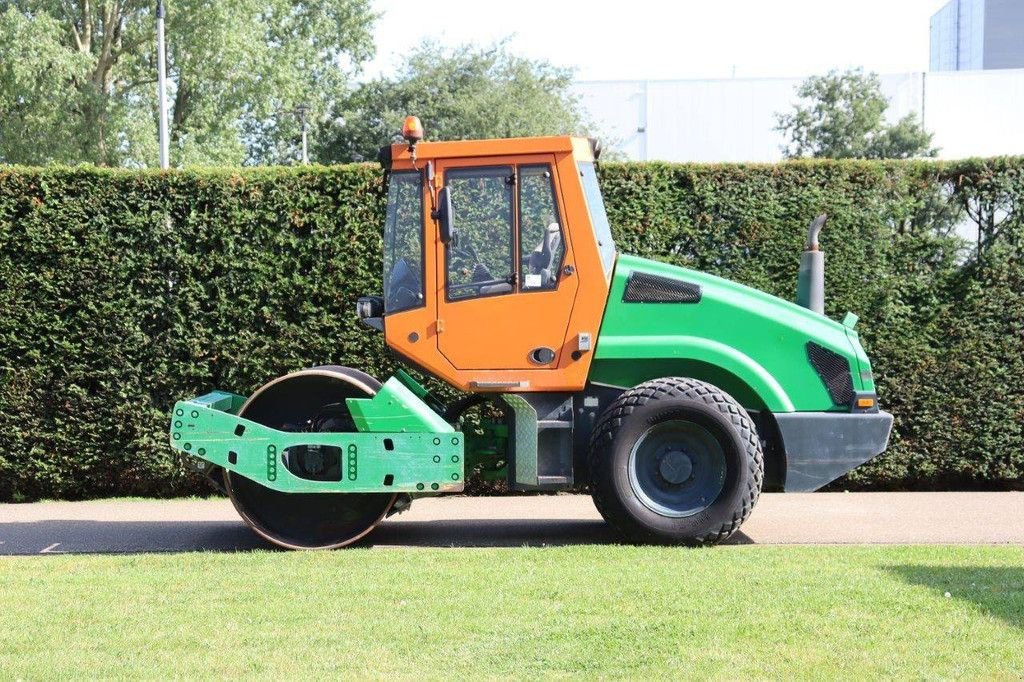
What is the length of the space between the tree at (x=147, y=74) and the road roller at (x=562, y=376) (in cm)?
2299

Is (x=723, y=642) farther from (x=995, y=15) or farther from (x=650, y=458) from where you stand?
(x=995, y=15)

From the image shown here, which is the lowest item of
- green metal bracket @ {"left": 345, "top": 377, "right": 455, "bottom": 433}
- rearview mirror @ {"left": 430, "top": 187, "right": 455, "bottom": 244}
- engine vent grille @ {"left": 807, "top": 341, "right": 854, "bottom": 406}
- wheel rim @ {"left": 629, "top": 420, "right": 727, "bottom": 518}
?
wheel rim @ {"left": 629, "top": 420, "right": 727, "bottom": 518}

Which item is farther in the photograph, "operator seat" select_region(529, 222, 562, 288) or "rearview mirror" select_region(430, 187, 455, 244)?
"operator seat" select_region(529, 222, 562, 288)

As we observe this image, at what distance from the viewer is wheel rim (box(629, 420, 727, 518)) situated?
8.23m

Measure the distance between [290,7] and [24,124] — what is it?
1049 centimetres

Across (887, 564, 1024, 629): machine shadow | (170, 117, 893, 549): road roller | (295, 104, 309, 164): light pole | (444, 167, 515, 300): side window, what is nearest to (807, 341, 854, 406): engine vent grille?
(170, 117, 893, 549): road roller

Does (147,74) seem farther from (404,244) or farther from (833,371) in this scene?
(833,371)

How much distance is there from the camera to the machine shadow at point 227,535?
8695mm

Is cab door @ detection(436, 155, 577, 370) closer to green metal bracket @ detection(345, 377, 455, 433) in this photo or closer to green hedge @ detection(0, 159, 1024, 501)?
green metal bracket @ detection(345, 377, 455, 433)

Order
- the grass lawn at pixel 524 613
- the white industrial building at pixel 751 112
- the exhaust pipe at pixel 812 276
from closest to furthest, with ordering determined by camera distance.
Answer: the grass lawn at pixel 524 613 < the exhaust pipe at pixel 812 276 < the white industrial building at pixel 751 112

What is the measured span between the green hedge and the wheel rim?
3.29 m

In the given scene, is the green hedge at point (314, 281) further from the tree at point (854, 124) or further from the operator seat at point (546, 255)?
the tree at point (854, 124)

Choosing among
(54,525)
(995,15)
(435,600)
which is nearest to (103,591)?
(435,600)

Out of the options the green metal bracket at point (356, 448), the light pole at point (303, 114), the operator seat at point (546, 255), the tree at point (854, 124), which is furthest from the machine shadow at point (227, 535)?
the tree at point (854, 124)
